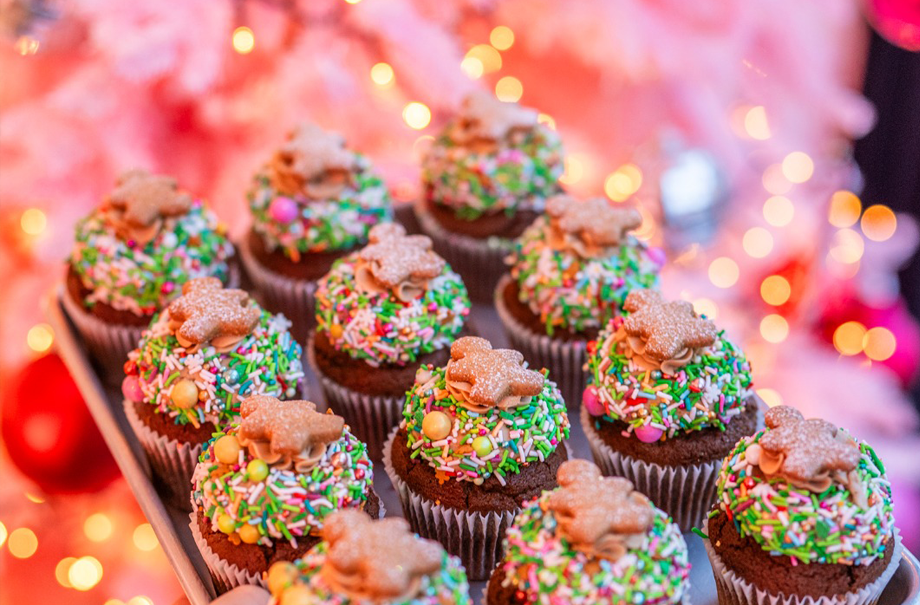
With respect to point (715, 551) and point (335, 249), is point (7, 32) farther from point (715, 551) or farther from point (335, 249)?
point (715, 551)

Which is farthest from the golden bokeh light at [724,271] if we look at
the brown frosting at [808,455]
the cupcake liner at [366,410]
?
the brown frosting at [808,455]

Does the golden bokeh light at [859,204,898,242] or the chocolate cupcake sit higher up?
the golden bokeh light at [859,204,898,242]

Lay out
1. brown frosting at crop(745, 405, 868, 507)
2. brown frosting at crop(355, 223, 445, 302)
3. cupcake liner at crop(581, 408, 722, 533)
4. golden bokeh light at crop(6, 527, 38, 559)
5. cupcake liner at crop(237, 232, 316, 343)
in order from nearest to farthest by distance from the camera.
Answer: brown frosting at crop(745, 405, 868, 507)
cupcake liner at crop(581, 408, 722, 533)
brown frosting at crop(355, 223, 445, 302)
cupcake liner at crop(237, 232, 316, 343)
golden bokeh light at crop(6, 527, 38, 559)

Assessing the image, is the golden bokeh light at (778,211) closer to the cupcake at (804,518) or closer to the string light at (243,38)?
the string light at (243,38)

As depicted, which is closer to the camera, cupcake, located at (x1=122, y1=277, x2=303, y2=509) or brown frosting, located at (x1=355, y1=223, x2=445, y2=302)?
cupcake, located at (x1=122, y1=277, x2=303, y2=509)

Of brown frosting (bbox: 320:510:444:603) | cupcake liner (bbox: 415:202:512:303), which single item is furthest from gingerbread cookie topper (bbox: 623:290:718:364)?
cupcake liner (bbox: 415:202:512:303)

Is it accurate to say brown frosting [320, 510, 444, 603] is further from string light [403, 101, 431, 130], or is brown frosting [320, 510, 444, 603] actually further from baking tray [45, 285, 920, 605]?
string light [403, 101, 431, 130]

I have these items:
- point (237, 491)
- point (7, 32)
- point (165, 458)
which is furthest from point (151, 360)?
point (7, 32)

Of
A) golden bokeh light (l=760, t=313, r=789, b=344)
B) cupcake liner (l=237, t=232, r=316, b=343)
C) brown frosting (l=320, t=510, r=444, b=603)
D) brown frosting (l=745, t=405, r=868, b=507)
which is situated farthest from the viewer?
golden bokeh light (l=760, t=313, r=789, b=344)

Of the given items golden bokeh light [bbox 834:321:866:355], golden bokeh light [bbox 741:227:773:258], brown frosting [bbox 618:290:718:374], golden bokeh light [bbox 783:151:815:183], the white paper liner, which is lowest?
the white paper liner
